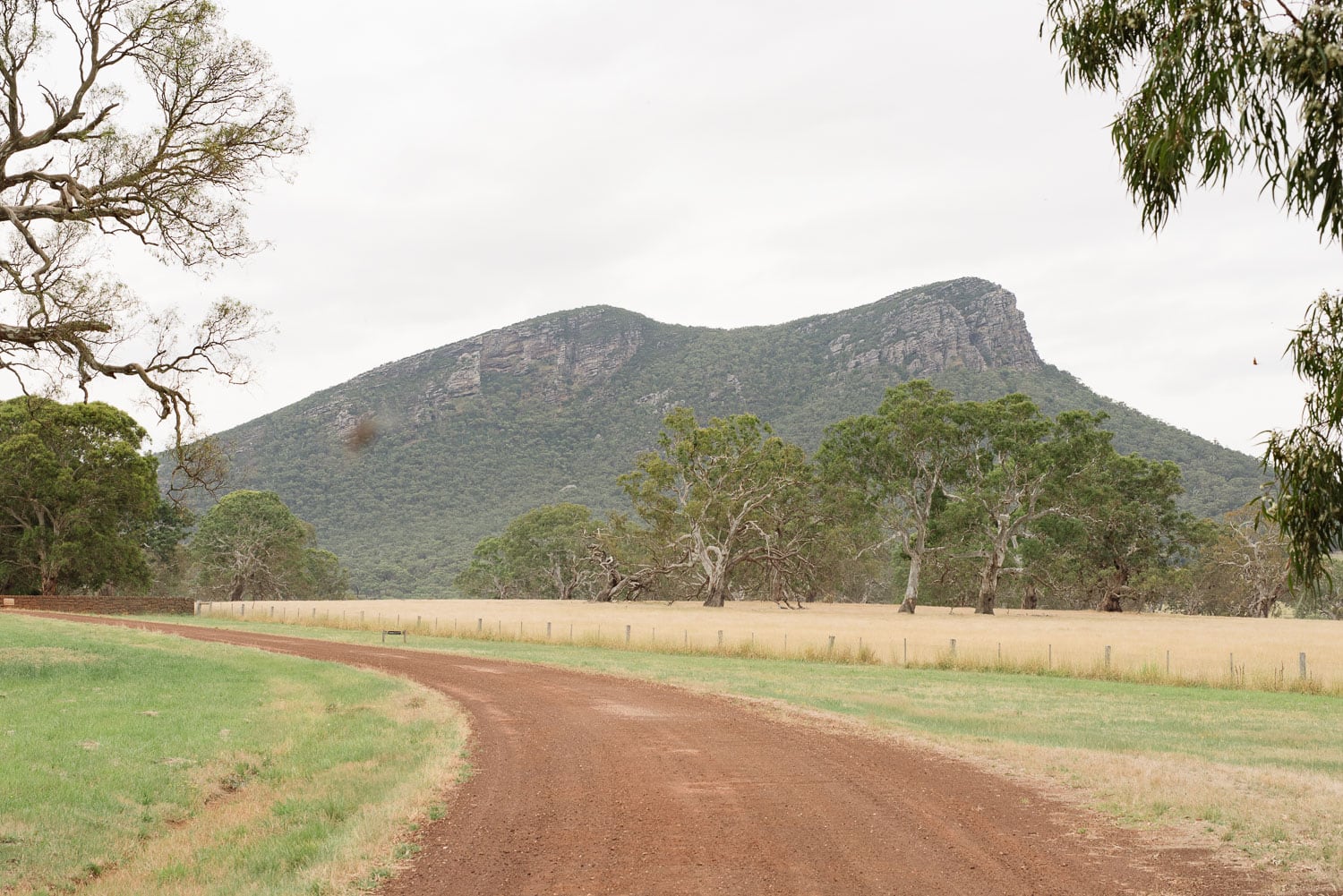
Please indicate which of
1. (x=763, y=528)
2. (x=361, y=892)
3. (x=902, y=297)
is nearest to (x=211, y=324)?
(x=361, y=892)

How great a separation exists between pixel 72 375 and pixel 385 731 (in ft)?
40.8

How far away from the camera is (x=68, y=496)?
209 feet

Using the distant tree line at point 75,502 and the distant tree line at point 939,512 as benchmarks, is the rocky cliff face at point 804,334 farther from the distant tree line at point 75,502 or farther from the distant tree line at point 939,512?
the distant tree line at point 75,502

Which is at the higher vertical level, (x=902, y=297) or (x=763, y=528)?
(x=902, y=297)

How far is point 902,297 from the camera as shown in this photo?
15375 centimetres

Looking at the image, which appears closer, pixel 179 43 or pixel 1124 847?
pixel 1124 847

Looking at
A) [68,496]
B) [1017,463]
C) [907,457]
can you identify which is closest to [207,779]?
[68,496]

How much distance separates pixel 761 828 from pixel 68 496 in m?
67.7

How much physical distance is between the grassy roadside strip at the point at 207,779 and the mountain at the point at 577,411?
99.4 m

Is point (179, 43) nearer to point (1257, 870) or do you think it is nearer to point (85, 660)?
point (85, 660)

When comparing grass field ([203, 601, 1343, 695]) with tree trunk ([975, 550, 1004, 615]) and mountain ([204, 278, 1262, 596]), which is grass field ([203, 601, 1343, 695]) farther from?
mountain ([204, 278, 1262, 596])

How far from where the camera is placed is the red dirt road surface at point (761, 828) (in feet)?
25.2

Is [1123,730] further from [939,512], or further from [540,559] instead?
[540,559]

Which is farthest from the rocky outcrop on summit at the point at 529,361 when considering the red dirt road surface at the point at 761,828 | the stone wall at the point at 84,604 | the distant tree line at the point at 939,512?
the red dirt road surface at the point at 761,828
